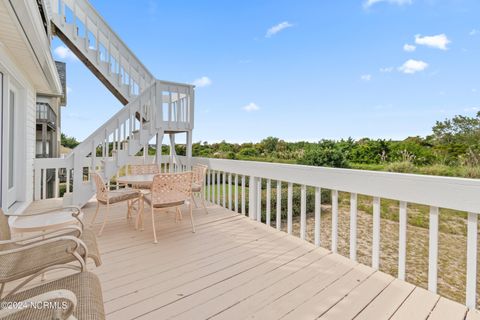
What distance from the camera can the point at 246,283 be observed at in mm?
2037

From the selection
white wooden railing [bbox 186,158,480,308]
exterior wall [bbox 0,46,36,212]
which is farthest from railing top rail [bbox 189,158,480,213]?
exterior wall [bbox 0,46,36,212]

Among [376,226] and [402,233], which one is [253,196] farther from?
[402,233]

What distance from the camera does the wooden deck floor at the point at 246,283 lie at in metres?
1.67

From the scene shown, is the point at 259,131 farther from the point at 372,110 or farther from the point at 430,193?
the point at 430,193

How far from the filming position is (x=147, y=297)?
183cm

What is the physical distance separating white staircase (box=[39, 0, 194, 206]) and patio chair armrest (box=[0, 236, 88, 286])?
2.78m

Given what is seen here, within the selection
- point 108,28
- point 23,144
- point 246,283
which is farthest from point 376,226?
point 108,28

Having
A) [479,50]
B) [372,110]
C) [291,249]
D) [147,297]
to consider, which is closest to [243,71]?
[372,110]

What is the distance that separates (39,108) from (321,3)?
425 inches

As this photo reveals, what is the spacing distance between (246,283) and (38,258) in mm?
1431

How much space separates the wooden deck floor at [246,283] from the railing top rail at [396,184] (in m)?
0.71

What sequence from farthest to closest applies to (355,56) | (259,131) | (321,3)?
(259,131) < (355,56) < (321,3)

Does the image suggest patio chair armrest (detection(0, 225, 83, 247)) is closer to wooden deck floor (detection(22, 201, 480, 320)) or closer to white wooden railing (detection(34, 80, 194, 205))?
wooden deck floor (detection(22, 201, 480, 320))

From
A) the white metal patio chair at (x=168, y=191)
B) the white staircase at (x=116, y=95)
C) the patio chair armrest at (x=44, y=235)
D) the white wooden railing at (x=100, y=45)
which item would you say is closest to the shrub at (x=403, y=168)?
the white staircase at (x=116, y=95)
